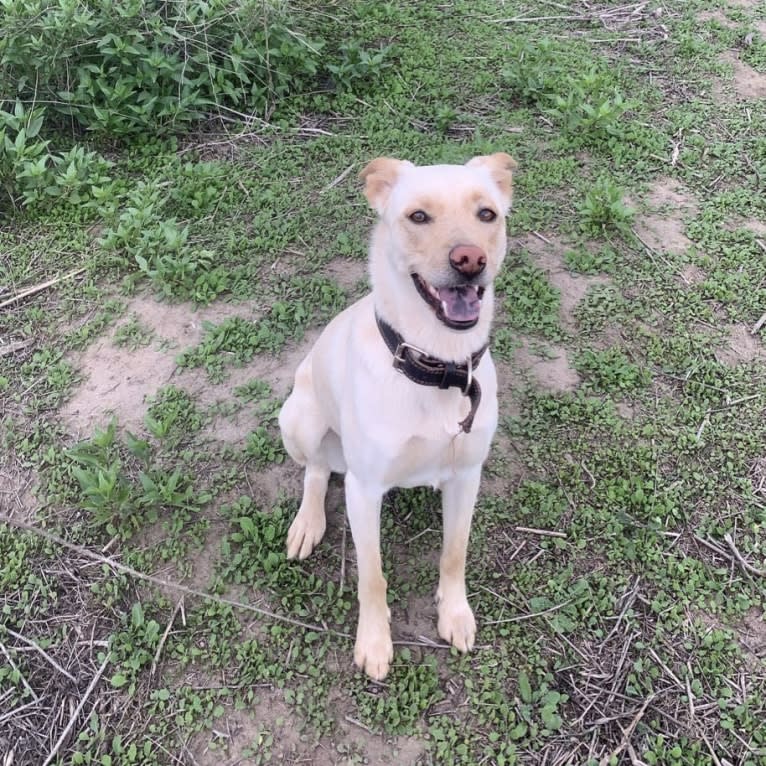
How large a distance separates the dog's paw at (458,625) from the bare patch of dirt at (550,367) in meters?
1.38

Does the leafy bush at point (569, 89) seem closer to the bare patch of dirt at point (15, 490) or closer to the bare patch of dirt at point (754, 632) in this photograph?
the bare patch of dirt at point (754, 632)

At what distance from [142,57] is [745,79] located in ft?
16.7

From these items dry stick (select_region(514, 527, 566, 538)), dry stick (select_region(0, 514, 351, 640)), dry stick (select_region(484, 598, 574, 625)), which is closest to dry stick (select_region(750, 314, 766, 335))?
dry stick (select_region(514, 527, 566, 538))

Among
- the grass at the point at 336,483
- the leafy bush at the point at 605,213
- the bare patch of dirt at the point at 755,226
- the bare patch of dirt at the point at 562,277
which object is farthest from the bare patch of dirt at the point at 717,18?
the bare patch of dirt at the point at 562,277

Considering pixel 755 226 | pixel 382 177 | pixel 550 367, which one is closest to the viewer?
pixel 382 177

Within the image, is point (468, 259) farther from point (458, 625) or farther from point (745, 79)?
point (745, 79)

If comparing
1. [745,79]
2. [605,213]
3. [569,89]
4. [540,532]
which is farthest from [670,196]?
[540,532]

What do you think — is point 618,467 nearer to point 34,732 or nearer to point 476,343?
point 476,343

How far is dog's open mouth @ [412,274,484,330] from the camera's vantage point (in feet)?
6.80

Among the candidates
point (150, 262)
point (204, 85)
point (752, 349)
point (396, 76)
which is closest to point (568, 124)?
point (396, 76)

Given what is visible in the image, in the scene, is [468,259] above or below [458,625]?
above

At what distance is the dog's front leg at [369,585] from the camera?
2.42 metres

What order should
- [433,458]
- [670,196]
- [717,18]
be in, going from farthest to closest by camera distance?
1. [717,18]
2. [670,196]
3. [433,458]

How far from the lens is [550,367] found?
365 centimetres
